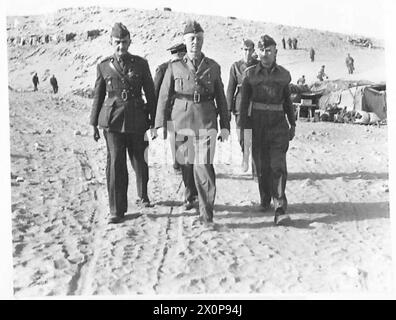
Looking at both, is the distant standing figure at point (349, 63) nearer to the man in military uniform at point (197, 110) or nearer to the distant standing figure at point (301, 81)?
the distant standing figure at point (301, 81)

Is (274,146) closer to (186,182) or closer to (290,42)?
(186,182)

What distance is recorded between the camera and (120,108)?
5516 mm

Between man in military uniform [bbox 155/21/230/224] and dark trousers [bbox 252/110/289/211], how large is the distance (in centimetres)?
38

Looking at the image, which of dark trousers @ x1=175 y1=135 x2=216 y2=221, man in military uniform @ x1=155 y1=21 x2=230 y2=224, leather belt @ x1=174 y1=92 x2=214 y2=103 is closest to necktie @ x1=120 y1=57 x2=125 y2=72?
man in military uniform @ x1=155 y1=21 x2=230 y2=224

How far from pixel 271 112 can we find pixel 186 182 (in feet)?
3.70

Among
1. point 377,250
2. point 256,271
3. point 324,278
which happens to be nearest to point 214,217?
point 256,271

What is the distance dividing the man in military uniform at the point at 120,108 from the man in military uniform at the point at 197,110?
19cm

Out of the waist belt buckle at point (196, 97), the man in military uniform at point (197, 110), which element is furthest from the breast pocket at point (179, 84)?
the waist belt buckle at point (196, 97)

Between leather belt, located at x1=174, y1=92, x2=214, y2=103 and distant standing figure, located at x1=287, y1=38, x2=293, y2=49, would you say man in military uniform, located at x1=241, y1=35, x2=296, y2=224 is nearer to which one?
leather belt, located at x1=174, y1=92, x2=214, y2=103

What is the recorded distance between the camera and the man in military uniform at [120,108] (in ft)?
17.9

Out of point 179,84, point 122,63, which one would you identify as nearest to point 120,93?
point 122,63

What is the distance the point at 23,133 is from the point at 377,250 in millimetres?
3918

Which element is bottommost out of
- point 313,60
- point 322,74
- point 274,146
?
point 274,146

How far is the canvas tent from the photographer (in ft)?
29.0
